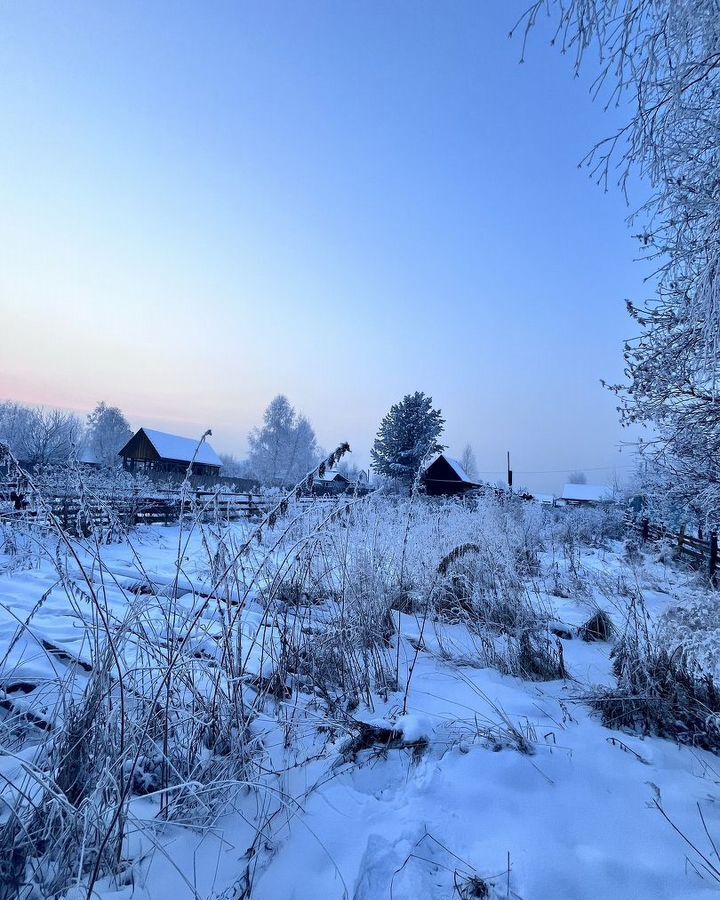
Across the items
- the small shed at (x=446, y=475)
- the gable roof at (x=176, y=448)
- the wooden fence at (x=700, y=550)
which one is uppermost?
the gable roof at (x=176, y=448)

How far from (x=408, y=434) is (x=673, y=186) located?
82.1 ft

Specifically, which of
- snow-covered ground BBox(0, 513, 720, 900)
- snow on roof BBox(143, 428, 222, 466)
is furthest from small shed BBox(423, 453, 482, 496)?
snow-covered ground BBox(0, 513, 720, 900)

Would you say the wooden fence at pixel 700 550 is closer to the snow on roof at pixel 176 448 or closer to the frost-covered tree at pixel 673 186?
the frost-covered tree at pixel 673 186

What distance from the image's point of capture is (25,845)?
1.15 m

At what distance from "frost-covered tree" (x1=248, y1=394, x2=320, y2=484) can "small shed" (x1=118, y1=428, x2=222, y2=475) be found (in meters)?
6.71

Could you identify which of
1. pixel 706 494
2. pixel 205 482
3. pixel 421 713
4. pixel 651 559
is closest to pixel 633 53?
pixel 706 494

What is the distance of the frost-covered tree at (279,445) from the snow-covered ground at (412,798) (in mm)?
37580

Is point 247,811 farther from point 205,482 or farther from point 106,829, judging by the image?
point 205,482

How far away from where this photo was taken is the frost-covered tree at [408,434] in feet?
89.7

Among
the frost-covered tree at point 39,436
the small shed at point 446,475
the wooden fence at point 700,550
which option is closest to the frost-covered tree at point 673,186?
the wooden fence at point 700,550

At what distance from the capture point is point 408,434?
1087 inches

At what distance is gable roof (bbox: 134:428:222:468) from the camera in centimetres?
3180

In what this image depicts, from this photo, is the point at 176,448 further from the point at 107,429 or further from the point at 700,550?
the point at 700,550

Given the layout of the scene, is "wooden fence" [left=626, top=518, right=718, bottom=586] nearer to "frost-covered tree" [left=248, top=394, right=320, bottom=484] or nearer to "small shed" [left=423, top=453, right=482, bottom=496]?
"small shed" [left=423, top=453, right=482, bottom=496]
